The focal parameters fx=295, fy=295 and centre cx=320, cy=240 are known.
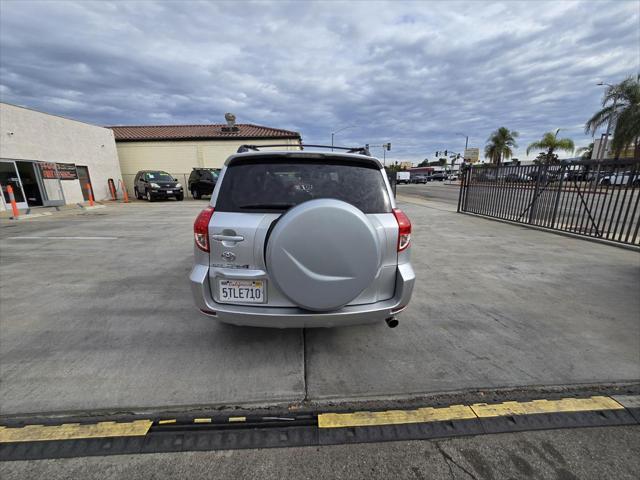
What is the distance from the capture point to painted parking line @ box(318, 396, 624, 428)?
208 cm

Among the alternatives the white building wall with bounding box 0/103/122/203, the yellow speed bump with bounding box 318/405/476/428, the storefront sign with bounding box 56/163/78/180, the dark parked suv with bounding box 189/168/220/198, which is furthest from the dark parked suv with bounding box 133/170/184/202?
the yellow speed bump with bounding box 318/405/476/428

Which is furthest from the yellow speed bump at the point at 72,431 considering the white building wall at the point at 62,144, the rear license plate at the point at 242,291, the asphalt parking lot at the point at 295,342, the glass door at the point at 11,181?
the white building wall at the point at 62,144

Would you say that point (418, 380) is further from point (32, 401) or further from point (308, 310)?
Result: point (32, 401)

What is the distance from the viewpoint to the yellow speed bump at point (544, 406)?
2.15 m

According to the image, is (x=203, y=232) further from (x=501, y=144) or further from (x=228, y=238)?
(x=501, y=144)

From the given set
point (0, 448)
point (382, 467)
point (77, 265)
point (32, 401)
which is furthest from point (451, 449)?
point (77, 265)

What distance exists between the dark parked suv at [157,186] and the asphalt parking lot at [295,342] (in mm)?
14186

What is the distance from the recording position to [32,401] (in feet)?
7.31

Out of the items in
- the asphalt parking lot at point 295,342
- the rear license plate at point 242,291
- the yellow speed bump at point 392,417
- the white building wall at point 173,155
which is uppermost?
the white building wall at point 173,155

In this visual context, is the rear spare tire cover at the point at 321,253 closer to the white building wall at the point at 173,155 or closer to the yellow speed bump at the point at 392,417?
the yellow speed bump at the point at 392,417

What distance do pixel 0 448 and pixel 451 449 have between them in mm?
2843

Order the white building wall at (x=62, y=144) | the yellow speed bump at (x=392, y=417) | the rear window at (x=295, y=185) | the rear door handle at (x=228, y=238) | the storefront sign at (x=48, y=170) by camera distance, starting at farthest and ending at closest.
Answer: the storefront sign at (x=48, y=170)
the white building wall at (x=62, y=144)
the rear window at (x=295, y=185)
the rear door handle at (x=228, y=238)
the yellow speed bump at (x=392, y=417)

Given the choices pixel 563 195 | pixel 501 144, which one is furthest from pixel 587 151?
pixel 563 195

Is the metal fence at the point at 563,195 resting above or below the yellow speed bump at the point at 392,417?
above
